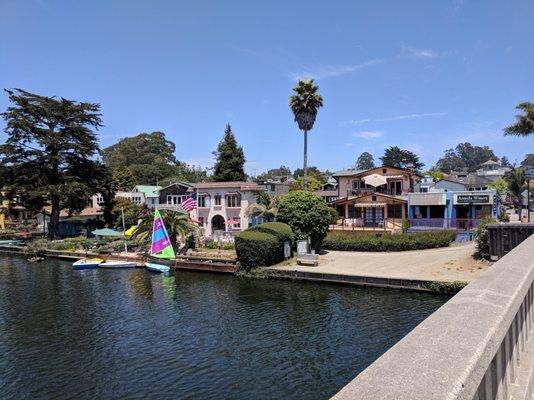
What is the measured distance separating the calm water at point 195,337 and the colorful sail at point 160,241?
5.68m

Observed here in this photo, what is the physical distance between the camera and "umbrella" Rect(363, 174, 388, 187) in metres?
53.1

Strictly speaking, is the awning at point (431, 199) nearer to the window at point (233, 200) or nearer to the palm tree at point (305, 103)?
the palm tree at point (305, 103)

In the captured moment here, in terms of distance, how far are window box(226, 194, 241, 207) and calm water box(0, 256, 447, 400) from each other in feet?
81.4

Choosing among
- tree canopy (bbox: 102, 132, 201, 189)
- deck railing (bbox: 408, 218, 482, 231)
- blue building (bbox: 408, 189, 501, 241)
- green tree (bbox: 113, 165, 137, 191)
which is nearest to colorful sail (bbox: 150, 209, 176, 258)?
blue building (bbox: 408, 189, 501, 241)

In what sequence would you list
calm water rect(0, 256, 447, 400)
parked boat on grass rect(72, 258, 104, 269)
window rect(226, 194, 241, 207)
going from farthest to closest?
1. window rect(226, 194, 241, 207)
2. parked boat on grass rect(72, 258, 104, 269)
3. calm water rect(0, 256, 447, 400)

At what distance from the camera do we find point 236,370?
16609 mm

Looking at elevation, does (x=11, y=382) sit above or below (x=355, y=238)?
below

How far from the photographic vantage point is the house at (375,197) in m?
50.3

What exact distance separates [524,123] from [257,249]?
1101 inches

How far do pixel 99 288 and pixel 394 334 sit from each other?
77.1 ft

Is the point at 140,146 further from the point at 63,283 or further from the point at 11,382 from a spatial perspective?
the point at 11,382

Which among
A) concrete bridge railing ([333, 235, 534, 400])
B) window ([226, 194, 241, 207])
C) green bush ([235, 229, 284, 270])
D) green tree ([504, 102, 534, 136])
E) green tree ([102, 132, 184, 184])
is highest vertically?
green tree ([102, 132, 184, 184])

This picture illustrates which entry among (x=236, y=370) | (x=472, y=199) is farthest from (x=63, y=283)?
(x=472, y=199)

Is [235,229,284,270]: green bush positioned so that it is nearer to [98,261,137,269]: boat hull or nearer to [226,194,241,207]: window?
[98,261,137,269]: boat hull
